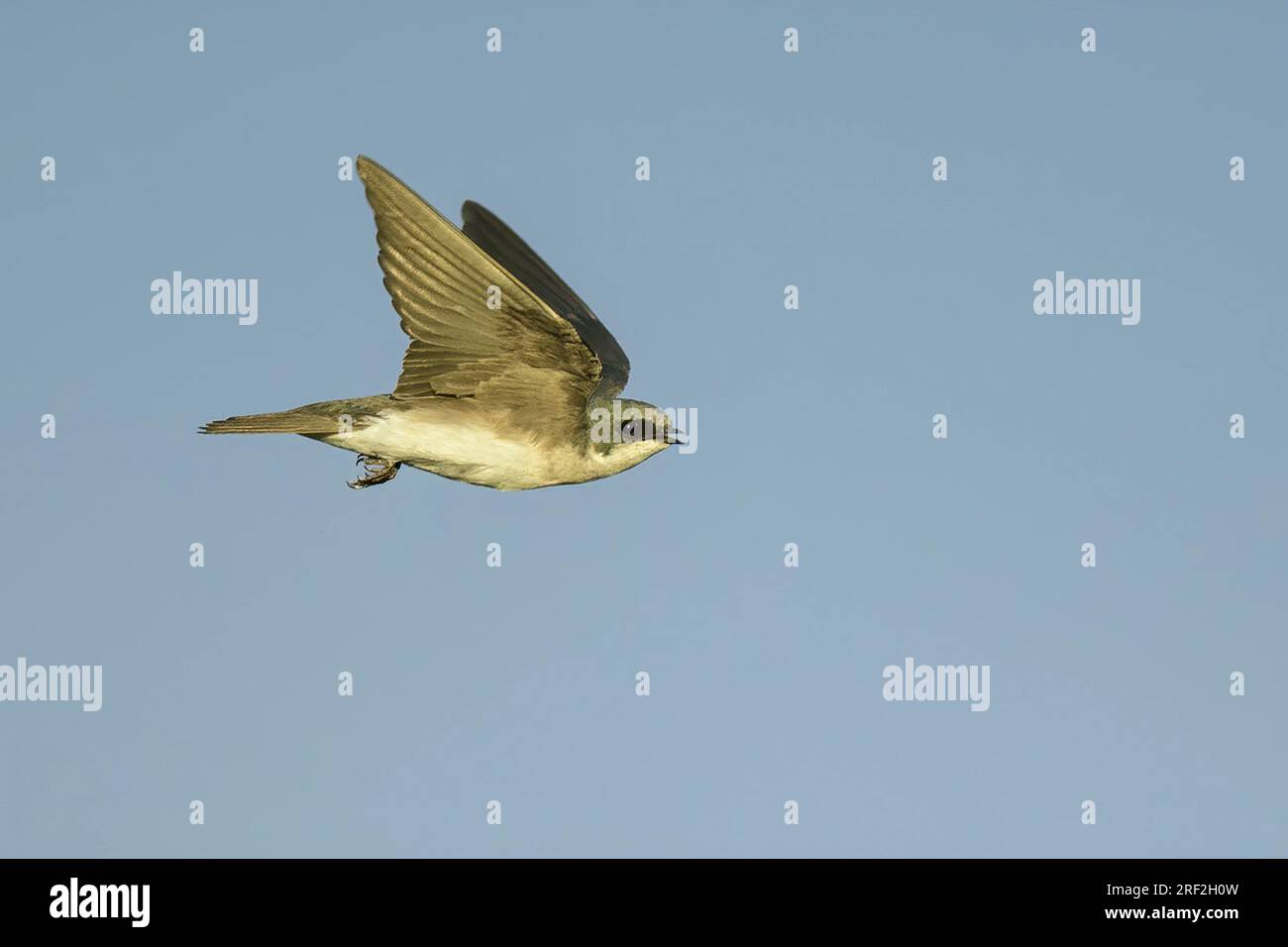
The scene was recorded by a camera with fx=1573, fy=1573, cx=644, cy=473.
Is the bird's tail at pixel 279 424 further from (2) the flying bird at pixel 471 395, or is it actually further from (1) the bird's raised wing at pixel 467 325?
(1) the bird's raised wing at pixel 467 325

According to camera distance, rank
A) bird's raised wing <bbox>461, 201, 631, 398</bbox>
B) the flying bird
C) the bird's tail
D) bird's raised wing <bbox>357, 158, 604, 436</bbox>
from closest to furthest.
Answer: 1. bird's raised wing <bbox>357, 158, 604, 436</bbox>
2. the flying bird
3. the bird's tail
4. bird's raised wing <bbox>461, 201, 631, 398</bbox>

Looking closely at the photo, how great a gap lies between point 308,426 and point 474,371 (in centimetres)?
129

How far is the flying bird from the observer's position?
10.6 m

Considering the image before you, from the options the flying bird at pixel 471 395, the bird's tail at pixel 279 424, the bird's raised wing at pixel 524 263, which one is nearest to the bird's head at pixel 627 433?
the flying bird at pixel 471 395

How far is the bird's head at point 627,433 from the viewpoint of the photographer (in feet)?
39.2

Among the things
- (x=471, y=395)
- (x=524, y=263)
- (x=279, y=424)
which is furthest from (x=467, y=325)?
(x=524, y=263)

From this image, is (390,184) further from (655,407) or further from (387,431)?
(655,407)

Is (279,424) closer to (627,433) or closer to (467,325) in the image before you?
(467,325)

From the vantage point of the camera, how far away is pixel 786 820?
53.9 ft

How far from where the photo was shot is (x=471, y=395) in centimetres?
1152

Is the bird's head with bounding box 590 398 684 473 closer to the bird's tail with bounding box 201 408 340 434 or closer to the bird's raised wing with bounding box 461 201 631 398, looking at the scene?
the bird's tail with bounding box 201 408 340 434

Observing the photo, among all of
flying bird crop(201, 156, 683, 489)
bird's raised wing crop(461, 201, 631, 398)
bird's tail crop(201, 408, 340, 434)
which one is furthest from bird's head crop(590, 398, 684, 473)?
bird's raised wing crop(461, 201, 631, 398)

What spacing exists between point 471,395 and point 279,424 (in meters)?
1.39
